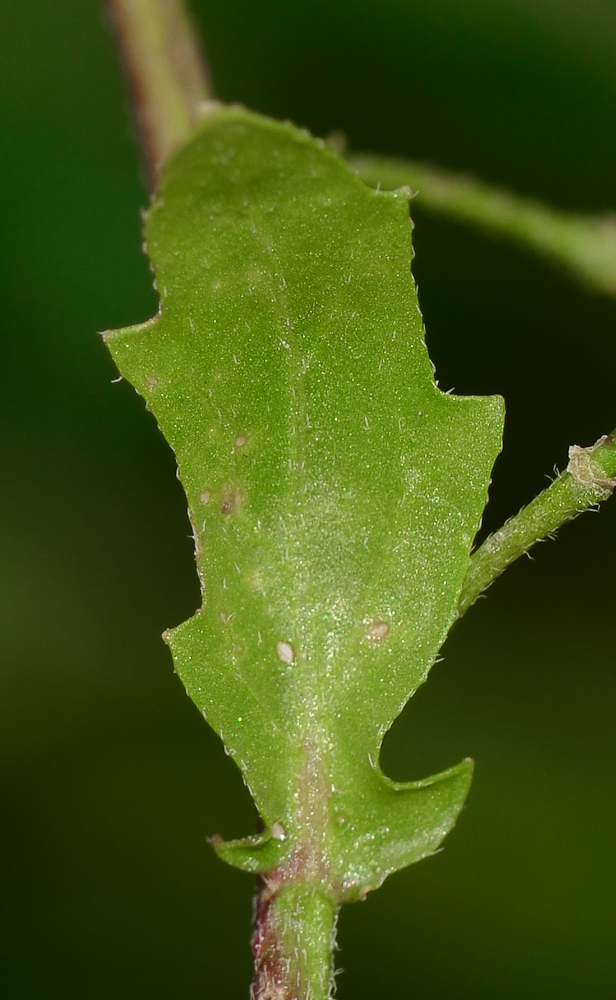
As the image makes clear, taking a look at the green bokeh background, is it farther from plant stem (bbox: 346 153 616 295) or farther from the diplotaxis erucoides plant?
the diplotaxis erucoides plant

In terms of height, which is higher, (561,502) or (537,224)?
(537,224)

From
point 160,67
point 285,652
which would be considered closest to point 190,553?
point 160,67

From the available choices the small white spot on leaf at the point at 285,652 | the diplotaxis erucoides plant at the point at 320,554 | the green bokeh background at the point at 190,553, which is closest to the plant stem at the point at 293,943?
the diplotaxis erucoides plant at the point at 320,554

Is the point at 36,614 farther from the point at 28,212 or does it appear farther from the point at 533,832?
the point at 533,832

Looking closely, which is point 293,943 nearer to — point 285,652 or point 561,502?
point 285,652

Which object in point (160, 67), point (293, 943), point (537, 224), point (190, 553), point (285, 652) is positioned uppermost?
point (190, 553)

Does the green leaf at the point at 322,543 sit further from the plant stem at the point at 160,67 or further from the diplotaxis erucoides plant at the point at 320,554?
the plant stem at the point at 160,67
